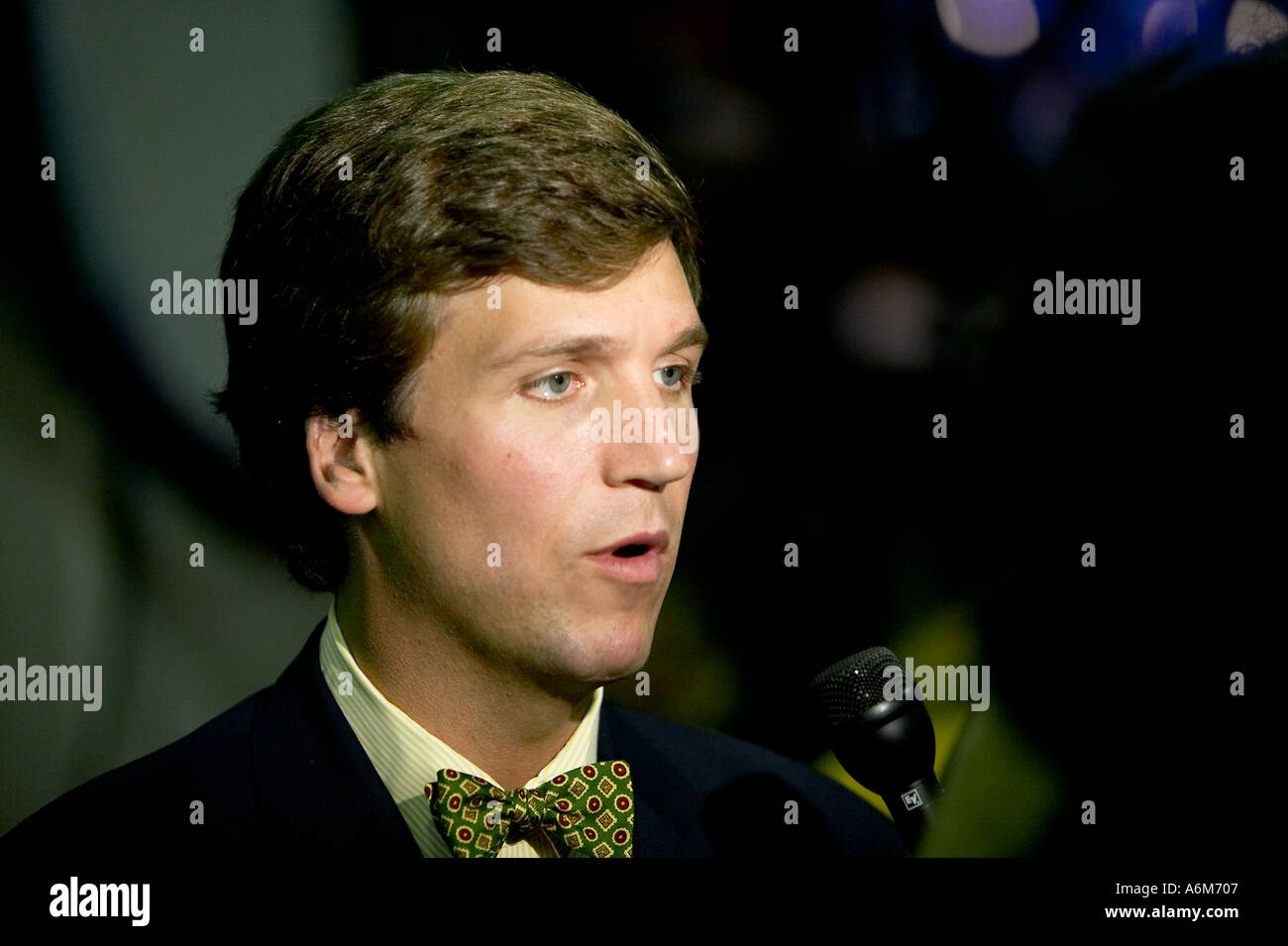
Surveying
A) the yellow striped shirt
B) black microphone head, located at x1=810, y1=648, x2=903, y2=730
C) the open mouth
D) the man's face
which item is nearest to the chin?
the man's face

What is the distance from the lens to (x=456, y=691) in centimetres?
211

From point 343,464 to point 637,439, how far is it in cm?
55

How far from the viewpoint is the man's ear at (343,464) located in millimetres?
2113

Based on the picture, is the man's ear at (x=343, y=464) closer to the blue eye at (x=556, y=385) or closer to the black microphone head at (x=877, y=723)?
the blue eye at (x=556, y=385)

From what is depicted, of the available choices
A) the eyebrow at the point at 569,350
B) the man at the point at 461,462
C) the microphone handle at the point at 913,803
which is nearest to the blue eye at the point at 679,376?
the man at the point at 461,462

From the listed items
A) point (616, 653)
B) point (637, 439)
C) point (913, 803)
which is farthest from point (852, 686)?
point (637, 439)

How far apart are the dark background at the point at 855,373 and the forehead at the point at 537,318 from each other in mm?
433

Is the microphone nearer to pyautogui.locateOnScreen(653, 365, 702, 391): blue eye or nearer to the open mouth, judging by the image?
the open mouth

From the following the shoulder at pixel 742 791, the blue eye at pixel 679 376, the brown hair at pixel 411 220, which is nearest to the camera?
the brown hair at pixel 411 220

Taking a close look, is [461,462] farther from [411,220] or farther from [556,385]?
[411,220]

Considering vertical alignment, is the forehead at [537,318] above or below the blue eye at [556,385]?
above

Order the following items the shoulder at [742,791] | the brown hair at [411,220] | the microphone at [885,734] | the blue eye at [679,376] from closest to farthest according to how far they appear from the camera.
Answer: the microphone at [885,734], the brown hair at [411,220], the blue eye at [679,376], the shoulder at [742,791]
